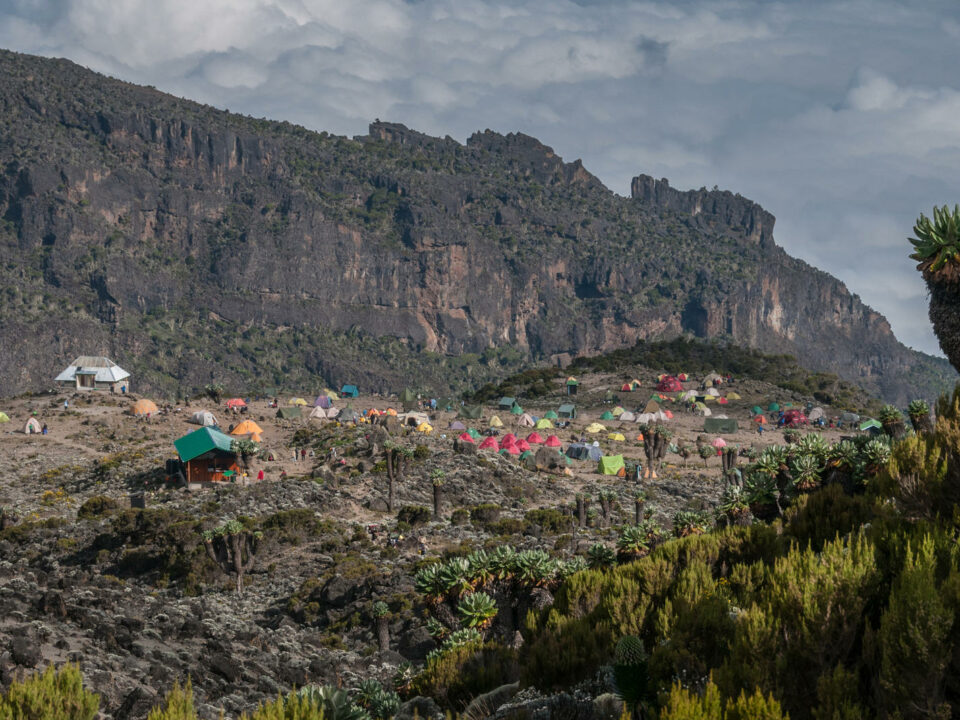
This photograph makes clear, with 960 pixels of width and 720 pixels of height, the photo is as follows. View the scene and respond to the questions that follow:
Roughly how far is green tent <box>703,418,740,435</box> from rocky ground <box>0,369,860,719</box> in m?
19.1

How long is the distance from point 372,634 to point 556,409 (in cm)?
7617

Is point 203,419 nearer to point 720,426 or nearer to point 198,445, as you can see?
point 198,445

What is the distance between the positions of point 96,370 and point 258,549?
178ft

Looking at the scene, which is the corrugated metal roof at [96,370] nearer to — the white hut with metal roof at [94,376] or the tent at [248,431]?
the white hut with metal roof at [94,376]

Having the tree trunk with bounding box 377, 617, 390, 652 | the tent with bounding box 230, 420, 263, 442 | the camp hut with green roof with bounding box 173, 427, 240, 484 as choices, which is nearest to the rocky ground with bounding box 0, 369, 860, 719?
the tree trunk with bounding box 377, 617, 390, 652

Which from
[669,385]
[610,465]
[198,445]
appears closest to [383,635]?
[198,445]

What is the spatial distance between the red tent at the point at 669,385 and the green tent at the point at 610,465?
176 feet

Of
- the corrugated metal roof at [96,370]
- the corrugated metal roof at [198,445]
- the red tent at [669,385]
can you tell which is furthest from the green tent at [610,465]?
the red tent at [669,385]

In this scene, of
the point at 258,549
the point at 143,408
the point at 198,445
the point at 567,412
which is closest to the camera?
the point at 258,549

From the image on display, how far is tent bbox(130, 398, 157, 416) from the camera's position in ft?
227

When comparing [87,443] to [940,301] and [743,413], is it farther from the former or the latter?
[743,413]

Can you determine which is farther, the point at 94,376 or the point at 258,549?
the point at 94,376

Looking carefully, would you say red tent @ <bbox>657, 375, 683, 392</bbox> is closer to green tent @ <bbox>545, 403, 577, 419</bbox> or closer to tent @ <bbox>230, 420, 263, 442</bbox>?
green tent @ <bbox>545, 403, 577, 419</bbox>

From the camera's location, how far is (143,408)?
69.5 m
